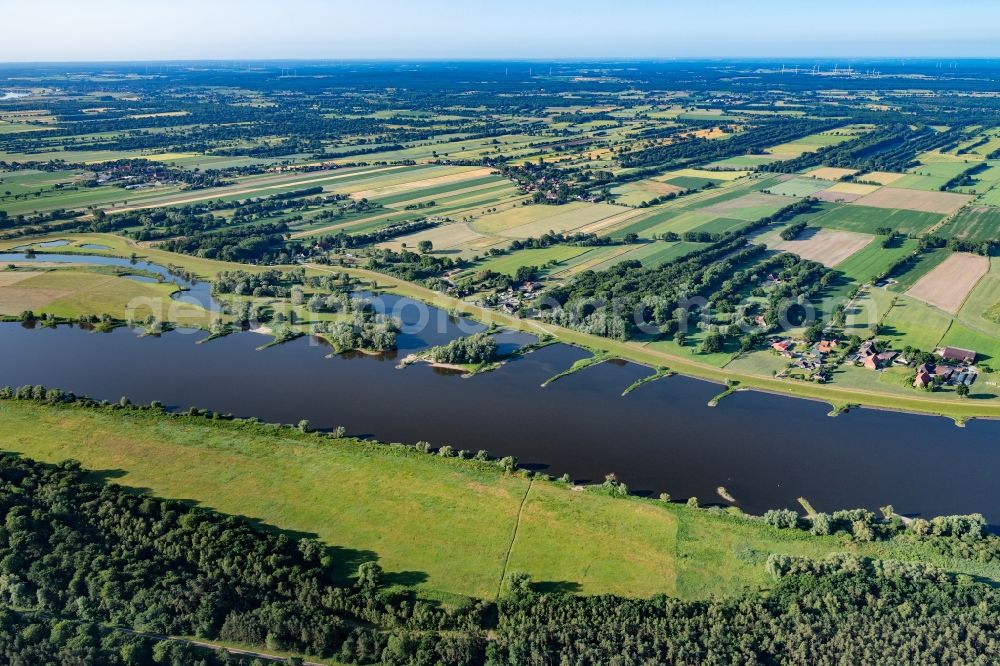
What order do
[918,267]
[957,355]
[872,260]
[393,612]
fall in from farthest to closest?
[872,260], [918,267], [957,355], [393,612]

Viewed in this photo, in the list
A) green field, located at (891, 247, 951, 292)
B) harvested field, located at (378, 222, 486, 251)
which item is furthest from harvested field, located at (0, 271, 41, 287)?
green field, located at (891, 247, 951, 292)

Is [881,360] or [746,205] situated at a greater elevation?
[746,205]

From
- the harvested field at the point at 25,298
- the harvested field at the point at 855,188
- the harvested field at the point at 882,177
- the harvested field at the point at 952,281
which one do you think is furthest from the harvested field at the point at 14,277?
the harvested field at the point at 882,177

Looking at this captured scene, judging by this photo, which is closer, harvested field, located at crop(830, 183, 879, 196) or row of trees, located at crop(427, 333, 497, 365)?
row of trees, located at crop(427, 333, 497, 365)

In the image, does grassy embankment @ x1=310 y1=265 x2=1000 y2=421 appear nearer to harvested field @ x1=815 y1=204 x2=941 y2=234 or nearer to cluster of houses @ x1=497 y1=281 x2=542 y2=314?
cluster of houses @ x1=497 y1=281 x2=542 y2=314

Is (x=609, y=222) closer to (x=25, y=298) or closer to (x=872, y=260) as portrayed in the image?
(x=872, y=260)

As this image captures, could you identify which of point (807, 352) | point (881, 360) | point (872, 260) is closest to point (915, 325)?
point (881, 360)

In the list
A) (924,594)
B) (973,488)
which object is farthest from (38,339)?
(973,488)
